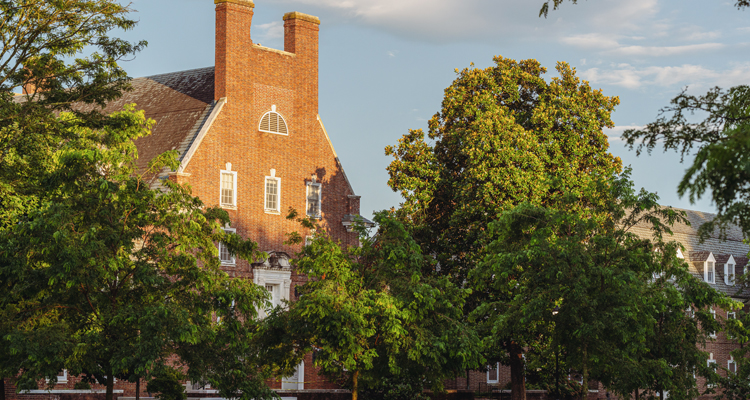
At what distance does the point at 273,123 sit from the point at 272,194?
358 cm

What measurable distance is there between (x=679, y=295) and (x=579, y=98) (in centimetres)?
1440

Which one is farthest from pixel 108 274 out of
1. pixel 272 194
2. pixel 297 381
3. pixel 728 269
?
pixel 728 269

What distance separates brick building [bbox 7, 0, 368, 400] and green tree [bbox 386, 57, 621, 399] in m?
4.97

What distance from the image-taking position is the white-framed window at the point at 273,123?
1628 inches

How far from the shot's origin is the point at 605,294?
24484mm

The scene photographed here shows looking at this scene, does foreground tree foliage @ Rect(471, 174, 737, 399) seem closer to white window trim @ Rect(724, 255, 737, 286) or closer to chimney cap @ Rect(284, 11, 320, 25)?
chimney cap @ Rect(284, 11, 320, 25)

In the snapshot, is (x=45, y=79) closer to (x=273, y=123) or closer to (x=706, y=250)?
(x=273, y=123)

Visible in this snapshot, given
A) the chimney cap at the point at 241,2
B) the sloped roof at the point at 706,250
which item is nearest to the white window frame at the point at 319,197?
the chimney cap at the point at 241,2

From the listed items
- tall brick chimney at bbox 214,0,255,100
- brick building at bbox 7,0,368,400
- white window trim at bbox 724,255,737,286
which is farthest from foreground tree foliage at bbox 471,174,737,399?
white window trim at bbox 724,255,737,286

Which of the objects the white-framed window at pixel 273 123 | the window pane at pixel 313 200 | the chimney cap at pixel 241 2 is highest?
the chimney cap at pixel 241 2

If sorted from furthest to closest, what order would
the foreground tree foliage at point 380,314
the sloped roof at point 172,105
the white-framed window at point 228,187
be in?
the sloped roof at point 172,105
the white-framed window at point 228,187
the foreground tree foliage at point 380,314

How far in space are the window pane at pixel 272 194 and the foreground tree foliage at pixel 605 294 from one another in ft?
49.6

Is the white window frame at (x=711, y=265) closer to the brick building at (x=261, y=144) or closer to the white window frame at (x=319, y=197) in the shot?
the brick building at (x=261, y=144)

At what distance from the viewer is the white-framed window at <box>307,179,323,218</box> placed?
139 ft
